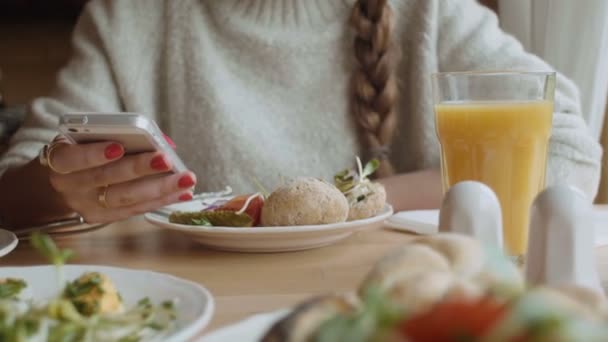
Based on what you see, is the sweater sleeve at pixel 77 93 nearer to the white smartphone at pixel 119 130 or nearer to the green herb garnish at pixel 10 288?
the white smartphone at pixel 119 130

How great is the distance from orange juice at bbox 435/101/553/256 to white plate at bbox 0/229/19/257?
52 centimetres

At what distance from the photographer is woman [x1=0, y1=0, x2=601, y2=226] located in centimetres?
153

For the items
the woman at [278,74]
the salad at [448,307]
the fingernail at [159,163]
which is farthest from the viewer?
the woman at [278,74]

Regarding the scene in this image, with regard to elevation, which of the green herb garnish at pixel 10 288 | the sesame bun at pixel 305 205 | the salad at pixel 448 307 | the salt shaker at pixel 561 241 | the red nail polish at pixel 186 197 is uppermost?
the salad at pixel 448 307

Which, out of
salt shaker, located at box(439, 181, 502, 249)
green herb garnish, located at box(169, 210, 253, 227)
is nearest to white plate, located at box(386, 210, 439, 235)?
green herb garnish, located at box(169, 210, 253, 227)

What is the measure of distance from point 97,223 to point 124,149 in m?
0.18

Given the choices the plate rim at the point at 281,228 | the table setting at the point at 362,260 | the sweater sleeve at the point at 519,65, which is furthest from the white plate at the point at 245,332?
the sweater sleeve at the point at 519,65

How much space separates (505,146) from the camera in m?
0.91

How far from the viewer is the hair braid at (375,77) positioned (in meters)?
1.50

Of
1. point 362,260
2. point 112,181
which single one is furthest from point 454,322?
point 112,181

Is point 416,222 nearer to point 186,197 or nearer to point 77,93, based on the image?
point 186,197

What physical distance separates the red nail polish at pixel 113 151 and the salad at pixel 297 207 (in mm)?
99

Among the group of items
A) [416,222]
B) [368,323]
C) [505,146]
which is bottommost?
[416,222]

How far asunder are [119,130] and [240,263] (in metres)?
0.21
